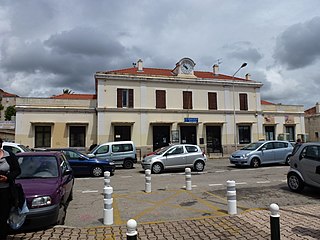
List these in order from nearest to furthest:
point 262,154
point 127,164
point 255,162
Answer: point 255,162 < point 262,154 < point 127,164

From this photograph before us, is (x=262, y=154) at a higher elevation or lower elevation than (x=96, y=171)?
higher

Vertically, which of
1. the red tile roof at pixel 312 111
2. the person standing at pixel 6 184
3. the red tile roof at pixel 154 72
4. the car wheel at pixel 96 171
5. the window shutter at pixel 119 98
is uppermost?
the red tile roof at pixel 154 72

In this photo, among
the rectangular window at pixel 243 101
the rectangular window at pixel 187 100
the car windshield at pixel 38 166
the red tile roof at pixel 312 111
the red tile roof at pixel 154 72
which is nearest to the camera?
the car windshield at pixel 38 166

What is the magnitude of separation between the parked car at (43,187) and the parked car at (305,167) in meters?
7.04

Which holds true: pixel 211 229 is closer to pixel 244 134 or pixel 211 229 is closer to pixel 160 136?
pixel 160 136

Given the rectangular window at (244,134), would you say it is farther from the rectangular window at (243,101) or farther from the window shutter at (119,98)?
the window shutter at (119,98)

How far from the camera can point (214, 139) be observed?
91.6 ft

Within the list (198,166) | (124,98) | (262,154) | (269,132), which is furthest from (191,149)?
(269,132)

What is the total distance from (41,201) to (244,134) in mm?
26607

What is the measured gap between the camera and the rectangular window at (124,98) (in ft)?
82.5

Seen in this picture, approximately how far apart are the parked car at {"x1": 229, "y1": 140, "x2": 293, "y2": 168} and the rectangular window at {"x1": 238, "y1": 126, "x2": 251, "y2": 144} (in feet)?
37.1

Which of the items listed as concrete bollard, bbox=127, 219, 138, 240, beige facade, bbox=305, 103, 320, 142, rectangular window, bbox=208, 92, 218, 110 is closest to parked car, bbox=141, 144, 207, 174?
concrete bollard, bbox=127, 219, 138, 240

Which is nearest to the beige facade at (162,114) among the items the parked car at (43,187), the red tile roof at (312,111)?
the red tile roof at (312,111)

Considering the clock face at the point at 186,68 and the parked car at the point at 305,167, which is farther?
the clock face at the point at 186,68
